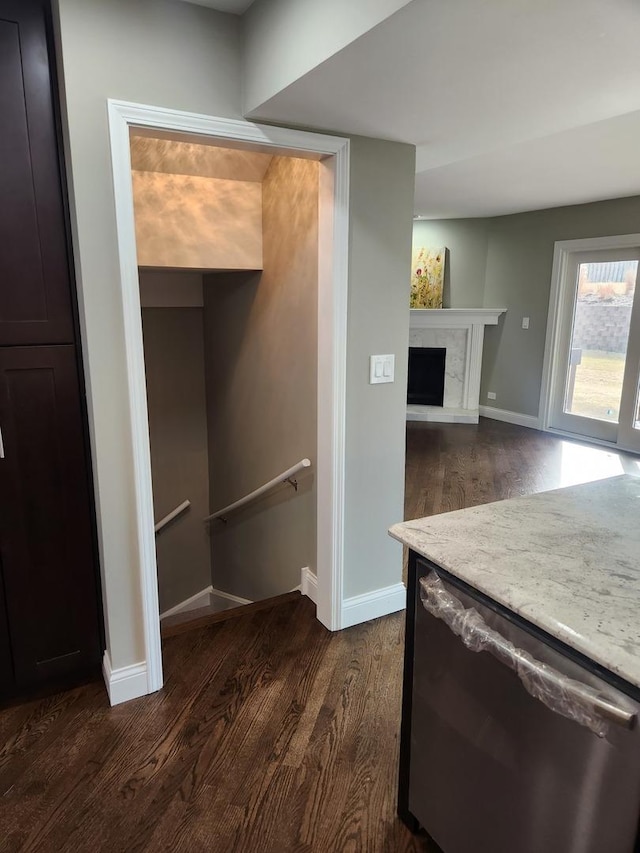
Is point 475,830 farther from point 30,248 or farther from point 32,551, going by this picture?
point 30,248

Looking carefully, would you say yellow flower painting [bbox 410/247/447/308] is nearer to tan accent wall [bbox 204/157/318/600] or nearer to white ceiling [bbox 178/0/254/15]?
tan accent wall [bbox 204/157/318/600]

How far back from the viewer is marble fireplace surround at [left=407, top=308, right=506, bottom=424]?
684 centimetres

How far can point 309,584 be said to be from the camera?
2861 millimetres

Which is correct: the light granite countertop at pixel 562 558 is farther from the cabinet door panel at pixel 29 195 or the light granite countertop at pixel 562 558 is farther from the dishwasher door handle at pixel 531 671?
the cabinet door panel at pixel 29 195

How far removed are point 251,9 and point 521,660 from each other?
2.03 meters

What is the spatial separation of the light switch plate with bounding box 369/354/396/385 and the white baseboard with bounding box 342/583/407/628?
988mm

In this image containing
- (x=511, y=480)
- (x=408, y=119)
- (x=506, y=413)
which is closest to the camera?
(x=408, y=119)

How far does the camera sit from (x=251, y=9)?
183 centimetres

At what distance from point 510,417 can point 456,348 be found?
106 centimetres

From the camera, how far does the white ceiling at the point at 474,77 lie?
1270mm

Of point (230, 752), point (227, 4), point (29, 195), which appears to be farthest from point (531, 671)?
point (227, 4)

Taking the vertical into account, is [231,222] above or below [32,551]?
above

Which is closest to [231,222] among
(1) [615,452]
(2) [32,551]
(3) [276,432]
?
(3) [276,432]

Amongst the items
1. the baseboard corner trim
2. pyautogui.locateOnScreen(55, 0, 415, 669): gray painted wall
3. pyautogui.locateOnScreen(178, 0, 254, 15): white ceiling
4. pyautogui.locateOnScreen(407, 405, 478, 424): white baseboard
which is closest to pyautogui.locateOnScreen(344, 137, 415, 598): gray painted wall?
pyautogui.locateOnScreen(55, 0, 415, 669): gray painted wall
